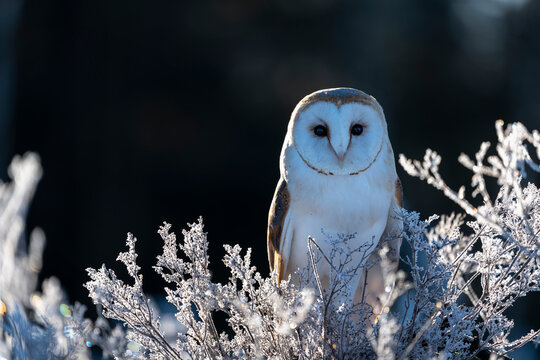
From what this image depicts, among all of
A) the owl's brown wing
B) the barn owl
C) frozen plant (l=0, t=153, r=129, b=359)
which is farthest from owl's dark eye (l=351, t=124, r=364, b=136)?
frozen plant (l=0, t=153, r=129, b=359)

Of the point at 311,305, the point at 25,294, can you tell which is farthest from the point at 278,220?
the point at 25,294

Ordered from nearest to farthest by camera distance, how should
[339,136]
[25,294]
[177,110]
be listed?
[25,294], [339,136], [177,110]

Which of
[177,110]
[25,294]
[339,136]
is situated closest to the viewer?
[25,294]

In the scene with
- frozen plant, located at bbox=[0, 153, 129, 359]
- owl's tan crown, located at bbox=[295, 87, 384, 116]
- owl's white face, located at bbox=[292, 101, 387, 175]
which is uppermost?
owl's tan crown, located at bbox=[295, 87, 384, 116]

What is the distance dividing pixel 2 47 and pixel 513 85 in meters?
2.49

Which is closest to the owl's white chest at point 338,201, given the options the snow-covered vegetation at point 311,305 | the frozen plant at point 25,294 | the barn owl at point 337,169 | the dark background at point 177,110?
the barn owl at point 337,169

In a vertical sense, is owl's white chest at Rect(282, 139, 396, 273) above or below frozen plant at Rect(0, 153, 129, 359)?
above

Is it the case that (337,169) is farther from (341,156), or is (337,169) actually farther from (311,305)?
(311,305)

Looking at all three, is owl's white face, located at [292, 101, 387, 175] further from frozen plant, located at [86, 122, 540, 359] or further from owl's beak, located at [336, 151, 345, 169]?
frozen plant, located at [86, 122, 540, 359]

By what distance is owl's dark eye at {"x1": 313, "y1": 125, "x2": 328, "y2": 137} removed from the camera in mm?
708

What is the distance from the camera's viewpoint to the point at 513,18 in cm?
292

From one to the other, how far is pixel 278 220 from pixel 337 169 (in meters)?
0.12

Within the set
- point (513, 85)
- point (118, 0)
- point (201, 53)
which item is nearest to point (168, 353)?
point (201, 53)

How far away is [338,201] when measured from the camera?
2.34ft
